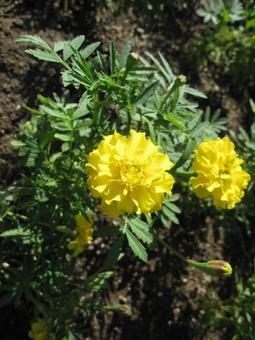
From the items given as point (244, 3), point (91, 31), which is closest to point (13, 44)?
point (91, 31)

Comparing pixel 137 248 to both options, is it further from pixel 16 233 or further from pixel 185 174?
pixel 16 233

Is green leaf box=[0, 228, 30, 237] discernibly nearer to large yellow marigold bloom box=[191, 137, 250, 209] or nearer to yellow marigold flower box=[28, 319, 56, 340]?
yellow marigold flower box=[28, 319, 56, 340]

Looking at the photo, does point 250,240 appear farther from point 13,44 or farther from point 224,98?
point 13,44

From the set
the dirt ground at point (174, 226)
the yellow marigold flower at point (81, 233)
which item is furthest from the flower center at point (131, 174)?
the dirt ground at point (174, 226)

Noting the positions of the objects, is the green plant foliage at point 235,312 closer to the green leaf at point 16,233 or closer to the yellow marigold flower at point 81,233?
the yellow marigold flower at point 81,233

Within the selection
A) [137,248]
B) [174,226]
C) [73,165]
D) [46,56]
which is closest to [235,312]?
[174,226]

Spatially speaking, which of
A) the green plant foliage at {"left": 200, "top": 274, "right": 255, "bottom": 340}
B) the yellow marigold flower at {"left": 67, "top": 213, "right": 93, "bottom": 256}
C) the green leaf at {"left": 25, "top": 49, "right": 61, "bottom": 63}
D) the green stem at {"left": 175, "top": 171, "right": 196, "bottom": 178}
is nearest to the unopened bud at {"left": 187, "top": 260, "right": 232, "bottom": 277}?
the green stem at {"left": 175, "top": 171, "right": 196, "bottom": 178}
